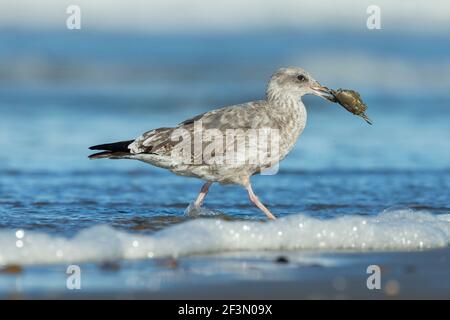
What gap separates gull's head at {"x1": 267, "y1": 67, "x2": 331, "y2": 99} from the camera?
827 centimetres

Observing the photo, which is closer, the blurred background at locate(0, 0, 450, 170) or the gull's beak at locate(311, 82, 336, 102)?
the gull's beak at locate(311, 82, 336, 102)

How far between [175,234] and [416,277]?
6.13 ft

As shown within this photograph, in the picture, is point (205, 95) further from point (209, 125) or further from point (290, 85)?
point (209, 125)

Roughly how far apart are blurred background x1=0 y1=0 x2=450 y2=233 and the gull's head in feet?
3.92

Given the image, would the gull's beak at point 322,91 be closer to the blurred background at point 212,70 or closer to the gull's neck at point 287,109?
the gull's neck at point 287,109

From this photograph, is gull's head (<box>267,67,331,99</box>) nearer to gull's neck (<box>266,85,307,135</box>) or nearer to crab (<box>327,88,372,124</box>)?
gull's neck (<box>266,85,307,135</box>)

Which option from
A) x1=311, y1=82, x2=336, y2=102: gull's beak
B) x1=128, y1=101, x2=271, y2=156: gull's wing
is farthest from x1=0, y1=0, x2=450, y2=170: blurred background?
x1=128, y1=101, x2=271, y2=156: gull's wing

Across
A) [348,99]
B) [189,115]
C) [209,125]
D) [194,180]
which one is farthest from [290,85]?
[189,115]

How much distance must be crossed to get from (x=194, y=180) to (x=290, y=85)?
311cm

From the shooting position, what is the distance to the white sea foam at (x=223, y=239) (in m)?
6.23

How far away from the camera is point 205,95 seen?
A: 19.1m

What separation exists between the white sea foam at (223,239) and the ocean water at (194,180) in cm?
1

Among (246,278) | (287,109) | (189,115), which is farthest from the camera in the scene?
(189,115)

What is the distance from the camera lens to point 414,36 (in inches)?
1140
